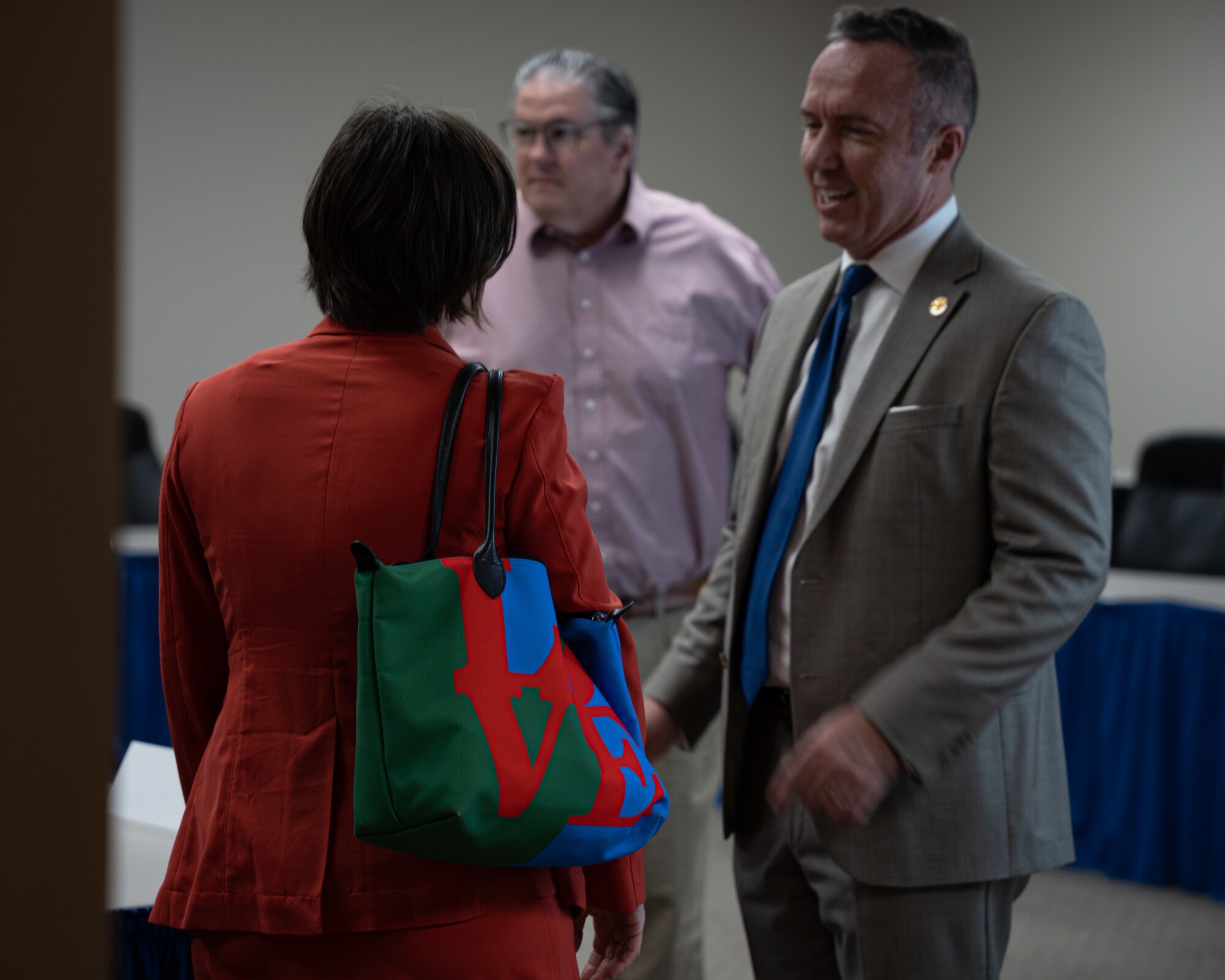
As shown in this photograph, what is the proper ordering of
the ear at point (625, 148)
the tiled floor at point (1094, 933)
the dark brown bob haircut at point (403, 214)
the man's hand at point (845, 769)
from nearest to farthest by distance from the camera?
1. the dark brown bob haircut at point (403, 214)
2. the man's hand at point (845, 769)
3. the ear at point (625, 148)
4. the tiled floor at point (1094, 933)

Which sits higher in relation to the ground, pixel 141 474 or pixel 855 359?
pixel 855 359

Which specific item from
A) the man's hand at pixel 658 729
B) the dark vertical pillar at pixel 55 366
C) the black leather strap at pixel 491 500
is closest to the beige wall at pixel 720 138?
the man's hand at pixel 658 729

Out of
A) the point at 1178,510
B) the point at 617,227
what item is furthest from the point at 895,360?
the point at 1178,510

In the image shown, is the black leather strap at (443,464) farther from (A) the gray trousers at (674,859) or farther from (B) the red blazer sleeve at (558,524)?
(A) the gray trousers at (674,859)

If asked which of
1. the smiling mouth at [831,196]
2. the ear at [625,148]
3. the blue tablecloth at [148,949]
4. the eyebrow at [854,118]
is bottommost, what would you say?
the blue tablecloth at [148,949]

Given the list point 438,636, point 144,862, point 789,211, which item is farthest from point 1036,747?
point 789,211

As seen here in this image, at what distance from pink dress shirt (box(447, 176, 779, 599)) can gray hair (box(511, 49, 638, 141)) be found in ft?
0.45

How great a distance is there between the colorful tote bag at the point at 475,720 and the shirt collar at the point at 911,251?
28.9 inches

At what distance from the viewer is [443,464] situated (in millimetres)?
923

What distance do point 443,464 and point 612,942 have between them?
1.74 feet

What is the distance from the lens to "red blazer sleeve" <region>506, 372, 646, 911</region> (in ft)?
3.15

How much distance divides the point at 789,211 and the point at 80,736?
621 cm

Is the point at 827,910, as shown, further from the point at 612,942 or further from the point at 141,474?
the point at 141,474

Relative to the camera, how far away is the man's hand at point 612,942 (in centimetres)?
112
